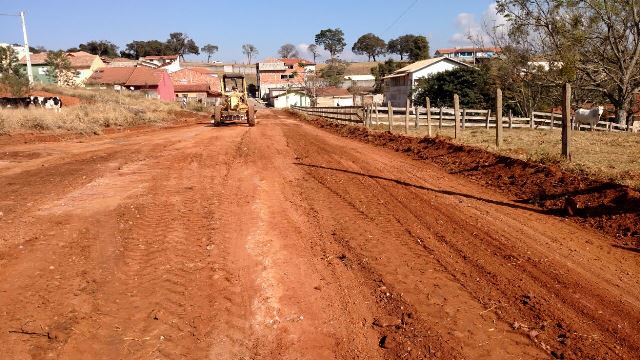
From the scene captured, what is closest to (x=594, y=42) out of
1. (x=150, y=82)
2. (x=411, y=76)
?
(x=411, y=76)

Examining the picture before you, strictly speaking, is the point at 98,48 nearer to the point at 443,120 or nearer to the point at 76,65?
the point at 76,65

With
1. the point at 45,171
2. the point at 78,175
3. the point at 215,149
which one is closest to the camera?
the point at 78,175

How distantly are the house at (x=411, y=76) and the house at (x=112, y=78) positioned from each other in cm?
3768

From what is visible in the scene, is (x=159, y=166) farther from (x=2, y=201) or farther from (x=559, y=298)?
(x=559, y=298)

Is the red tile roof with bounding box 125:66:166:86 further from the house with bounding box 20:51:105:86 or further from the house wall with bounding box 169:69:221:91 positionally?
the house wall with bounding box 169:69:221:91

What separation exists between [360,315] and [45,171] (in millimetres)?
9465

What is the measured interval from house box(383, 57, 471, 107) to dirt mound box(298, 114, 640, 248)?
4429 centimetres

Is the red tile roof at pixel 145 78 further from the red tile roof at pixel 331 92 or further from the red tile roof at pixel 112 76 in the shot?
the red tile roof at pixel 331 92

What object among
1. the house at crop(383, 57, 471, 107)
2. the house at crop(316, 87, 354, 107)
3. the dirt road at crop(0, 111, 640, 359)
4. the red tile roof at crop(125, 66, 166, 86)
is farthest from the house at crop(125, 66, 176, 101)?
the dirt road at crop(0, 111, 640, 359)

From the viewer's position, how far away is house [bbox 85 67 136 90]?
65.1 metres

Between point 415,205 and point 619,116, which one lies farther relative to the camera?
point 619,116

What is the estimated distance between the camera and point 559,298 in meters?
4.34

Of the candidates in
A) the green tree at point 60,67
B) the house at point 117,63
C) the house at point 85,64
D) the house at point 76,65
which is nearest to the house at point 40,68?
the house at point 76,65

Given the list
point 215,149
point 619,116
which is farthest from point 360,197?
point 619,116
